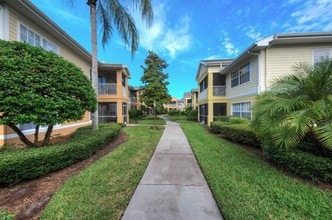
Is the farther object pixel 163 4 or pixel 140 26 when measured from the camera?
pixel 163 4

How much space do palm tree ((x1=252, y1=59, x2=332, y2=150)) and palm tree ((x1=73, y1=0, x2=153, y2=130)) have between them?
294 inches

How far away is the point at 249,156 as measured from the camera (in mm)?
6402

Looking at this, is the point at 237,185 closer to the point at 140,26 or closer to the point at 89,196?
the point at 89,196

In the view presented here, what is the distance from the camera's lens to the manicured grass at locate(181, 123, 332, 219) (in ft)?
9.93

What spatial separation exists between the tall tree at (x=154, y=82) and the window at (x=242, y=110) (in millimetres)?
12672

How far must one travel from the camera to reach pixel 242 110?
13484mm

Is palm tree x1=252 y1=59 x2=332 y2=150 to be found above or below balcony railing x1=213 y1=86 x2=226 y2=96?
below

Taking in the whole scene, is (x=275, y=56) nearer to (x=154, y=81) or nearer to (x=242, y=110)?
(x=242, y=110)

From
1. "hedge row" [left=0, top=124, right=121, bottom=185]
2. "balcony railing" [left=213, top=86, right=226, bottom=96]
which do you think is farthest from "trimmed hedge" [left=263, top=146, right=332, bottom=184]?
"balcony railing" [left=213, top=86, right=226, bottom=96]

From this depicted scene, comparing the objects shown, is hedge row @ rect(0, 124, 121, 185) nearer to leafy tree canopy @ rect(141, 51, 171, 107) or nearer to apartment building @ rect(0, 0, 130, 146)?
apartment building @ rect(0, 0, 130, 146)

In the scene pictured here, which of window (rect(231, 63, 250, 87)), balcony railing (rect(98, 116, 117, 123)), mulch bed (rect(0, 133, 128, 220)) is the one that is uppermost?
window (rect(231, 63, 250, 87))

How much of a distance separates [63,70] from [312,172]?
24.8 ft

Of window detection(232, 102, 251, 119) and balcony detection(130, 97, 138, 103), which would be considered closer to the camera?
window detection(232, 102, 251, 119)

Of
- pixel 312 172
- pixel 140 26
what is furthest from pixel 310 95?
pixel 140 26
